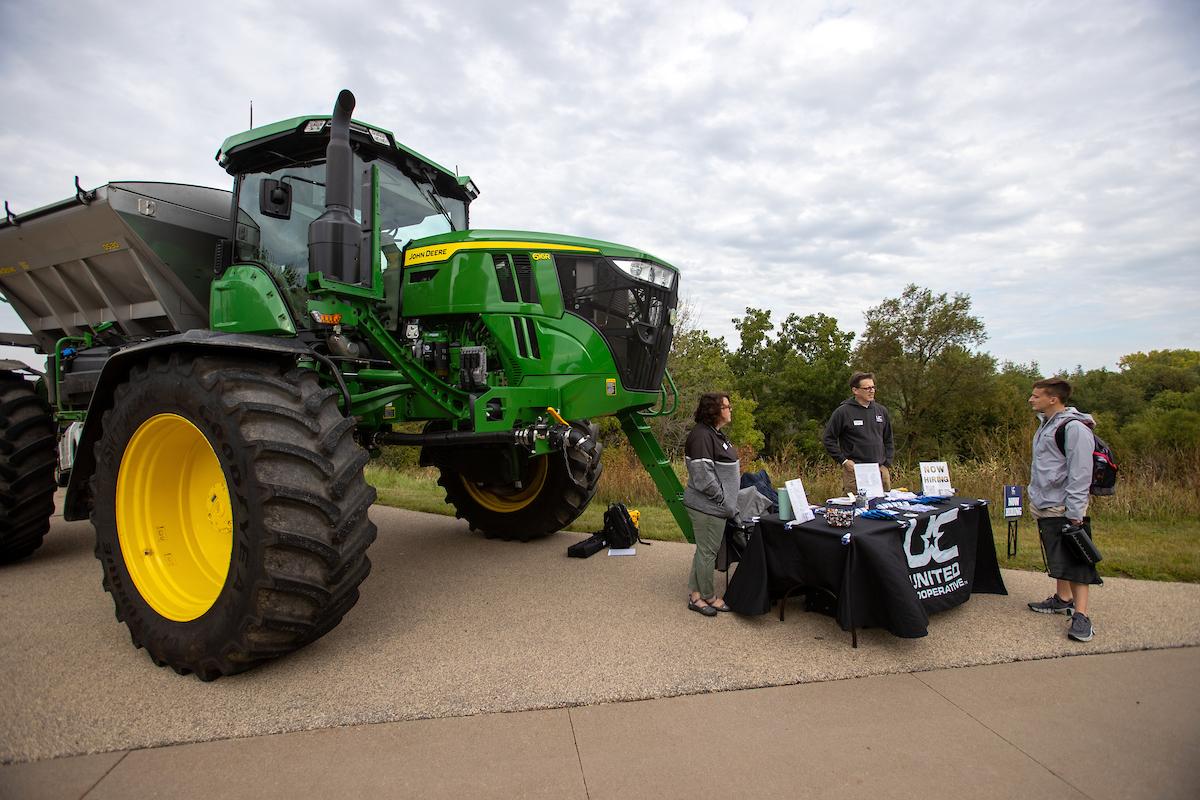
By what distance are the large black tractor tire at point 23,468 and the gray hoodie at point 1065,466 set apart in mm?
6769

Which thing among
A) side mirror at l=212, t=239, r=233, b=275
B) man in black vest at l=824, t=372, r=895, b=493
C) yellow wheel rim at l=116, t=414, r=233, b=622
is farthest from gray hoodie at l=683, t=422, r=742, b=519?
side mirror at l=212, t=239, r=233, b=275

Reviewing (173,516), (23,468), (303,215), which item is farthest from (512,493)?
(23,468)

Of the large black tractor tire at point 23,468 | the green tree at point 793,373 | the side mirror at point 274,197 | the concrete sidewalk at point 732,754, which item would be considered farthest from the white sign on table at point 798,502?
the green tree at point 793,373

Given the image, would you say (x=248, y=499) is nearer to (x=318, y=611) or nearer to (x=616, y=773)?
(x=318, y=611)

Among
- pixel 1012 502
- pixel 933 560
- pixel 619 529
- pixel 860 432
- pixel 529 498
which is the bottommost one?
pixel 619 529

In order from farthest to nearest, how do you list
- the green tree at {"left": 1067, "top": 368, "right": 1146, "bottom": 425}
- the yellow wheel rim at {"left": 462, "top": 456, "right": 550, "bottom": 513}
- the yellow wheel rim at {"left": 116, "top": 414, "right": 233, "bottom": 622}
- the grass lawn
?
the green tree at {"left": 1067, "top": 368, "right": 1146, "bottom": 425} < the yellow wheel rim at {"left": 462, "top": 456, "right": 550, "bottom": 513} < the grass lawn < the yellow wheel rim at {"left": 116, "top": 414, "right": 233, "bottom": 622}

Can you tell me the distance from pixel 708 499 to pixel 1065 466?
81.3 inches

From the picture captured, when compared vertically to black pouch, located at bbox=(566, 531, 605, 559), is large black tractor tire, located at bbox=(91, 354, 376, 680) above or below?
above

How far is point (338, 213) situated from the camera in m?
3.65

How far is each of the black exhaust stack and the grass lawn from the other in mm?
3685

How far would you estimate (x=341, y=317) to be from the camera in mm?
3822

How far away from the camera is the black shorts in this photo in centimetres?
372

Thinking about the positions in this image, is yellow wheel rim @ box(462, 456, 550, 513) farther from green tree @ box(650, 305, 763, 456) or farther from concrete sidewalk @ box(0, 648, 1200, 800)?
green tree @ box(650, 305, 763, 456)

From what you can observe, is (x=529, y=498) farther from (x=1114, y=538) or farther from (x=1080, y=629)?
(x=1114, y=538)
